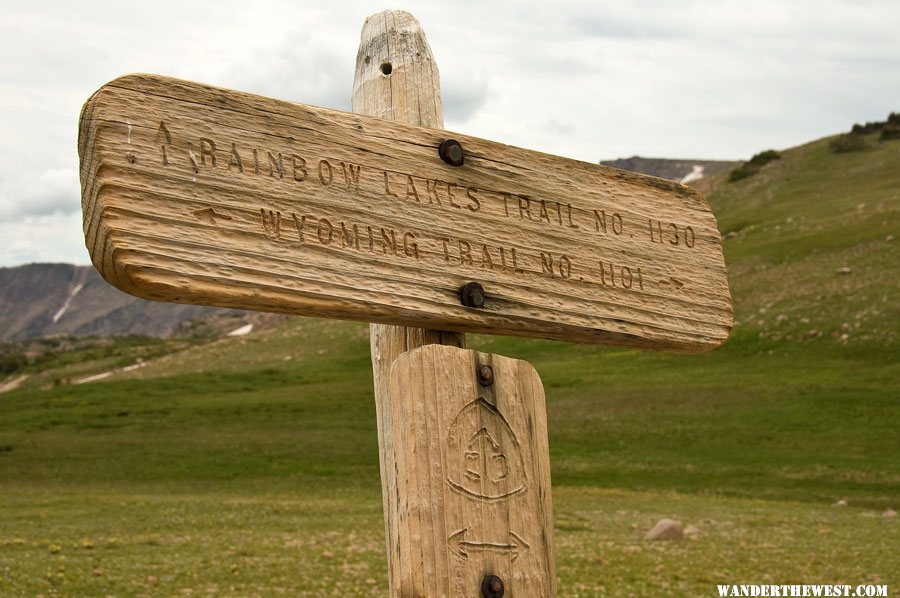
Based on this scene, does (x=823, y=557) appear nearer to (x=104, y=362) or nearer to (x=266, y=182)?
(x=266, y=182)

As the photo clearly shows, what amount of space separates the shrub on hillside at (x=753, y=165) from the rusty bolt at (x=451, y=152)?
8170cm

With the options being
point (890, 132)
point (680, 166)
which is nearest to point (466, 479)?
point (890, 132)

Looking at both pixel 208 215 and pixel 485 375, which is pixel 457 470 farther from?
pixel 208 215

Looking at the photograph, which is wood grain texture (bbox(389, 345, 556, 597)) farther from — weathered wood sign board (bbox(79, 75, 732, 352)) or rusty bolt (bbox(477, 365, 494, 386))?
weathered wood sign board (bbox(79, 75, 732, 352))

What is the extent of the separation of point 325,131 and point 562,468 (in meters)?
31.4

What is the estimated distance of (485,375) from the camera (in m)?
2.55

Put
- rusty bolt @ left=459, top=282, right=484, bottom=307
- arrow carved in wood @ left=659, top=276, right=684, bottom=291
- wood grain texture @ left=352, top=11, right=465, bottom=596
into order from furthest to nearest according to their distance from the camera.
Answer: arrow carved in wood @ left=659, top=276, right=684, bottom=291 → wood grain texture @ left=352, top=11, right=465, bottom=596 → rusty bolt @ left=459, top=282, right=484, bottom=307

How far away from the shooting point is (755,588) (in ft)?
47.9

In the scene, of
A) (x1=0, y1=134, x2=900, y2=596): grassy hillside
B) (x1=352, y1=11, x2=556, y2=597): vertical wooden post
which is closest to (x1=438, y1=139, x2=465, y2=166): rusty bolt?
(x1=352, y1=11, x2=556, y2=597): vertical wooden post

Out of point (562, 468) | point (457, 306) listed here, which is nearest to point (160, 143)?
point (457, 306)

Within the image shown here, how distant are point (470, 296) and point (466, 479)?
1.44 ft

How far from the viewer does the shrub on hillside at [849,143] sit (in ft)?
256

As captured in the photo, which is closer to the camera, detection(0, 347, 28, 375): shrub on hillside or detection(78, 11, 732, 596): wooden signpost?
detection(78, 11, 732, 596): wooden signpost

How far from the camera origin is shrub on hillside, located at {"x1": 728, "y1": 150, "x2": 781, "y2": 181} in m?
81.0
